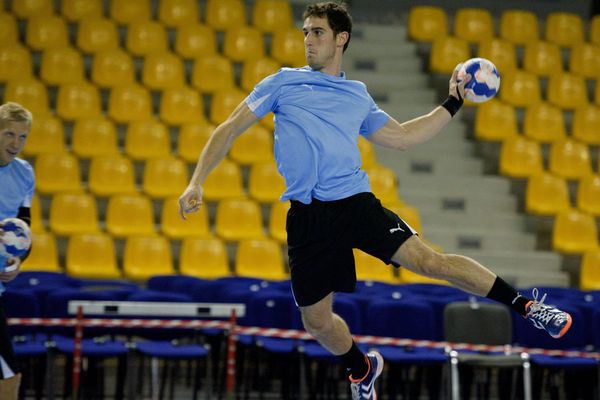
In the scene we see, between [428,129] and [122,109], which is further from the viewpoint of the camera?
[122,109]

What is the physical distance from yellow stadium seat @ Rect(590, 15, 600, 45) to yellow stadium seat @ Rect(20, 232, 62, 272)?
8632mm

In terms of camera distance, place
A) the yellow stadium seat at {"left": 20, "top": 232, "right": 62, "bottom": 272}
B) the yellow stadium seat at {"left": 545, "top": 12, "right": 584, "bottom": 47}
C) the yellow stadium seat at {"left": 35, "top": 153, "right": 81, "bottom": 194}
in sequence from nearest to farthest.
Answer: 1. the yellow stadium seat at {"left": 20, "top": 232, "right": 62, "bottom": 272}
2. the yellow stadium seat at {"left": 35, "top": 153, "right": 81, "bottom": 194}
3. the yellow stadium seat at {"left": 545, "top": 12, "right": 584, "bottom": 47}

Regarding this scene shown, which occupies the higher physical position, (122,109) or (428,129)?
(122,109)

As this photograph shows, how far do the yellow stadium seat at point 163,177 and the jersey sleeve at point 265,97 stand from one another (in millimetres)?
6893

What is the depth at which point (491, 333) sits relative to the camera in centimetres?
934

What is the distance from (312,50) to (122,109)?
791 centimetres

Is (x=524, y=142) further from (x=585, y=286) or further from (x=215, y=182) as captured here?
(x=215, y=182)

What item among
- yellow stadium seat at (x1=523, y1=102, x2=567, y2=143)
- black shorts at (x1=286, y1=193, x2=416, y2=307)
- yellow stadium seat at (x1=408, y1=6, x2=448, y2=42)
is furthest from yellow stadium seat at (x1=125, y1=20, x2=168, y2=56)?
black shorts at (x1=286, y1=193, x2=416, y2=307)

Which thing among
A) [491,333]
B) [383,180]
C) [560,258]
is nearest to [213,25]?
[383,180]

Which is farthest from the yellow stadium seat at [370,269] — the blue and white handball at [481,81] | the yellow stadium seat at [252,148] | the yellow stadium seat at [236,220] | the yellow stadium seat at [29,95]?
the blue and white handball at [481,81]

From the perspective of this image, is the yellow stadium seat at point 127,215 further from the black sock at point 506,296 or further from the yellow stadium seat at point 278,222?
the black sock at point 506,296

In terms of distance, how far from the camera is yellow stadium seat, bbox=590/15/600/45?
50.8 feet

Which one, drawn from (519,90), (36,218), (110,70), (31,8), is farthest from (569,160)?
(31,8)

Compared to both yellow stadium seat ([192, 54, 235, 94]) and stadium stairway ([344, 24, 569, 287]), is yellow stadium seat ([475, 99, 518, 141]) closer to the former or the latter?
stadium stairway ([344, 24, 569, 287])
